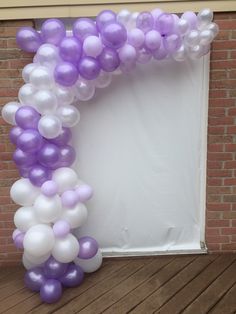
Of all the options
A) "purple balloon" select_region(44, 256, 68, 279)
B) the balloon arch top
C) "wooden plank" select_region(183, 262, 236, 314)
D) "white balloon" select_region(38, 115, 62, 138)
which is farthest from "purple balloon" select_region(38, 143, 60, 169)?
"wooden plank" select_region(183, 262, 236, 314)

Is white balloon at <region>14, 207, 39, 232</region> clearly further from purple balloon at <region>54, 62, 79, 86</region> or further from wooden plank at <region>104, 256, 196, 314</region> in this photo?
purple balloon at <region>54, 62, 79, 86</region>

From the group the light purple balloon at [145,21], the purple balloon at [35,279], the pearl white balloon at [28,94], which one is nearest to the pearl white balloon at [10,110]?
the pearl white balloon at [28,94]

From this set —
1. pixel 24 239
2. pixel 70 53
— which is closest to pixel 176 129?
pixel 70 53

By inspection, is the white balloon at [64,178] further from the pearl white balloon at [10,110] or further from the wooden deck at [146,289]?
the wooden deck at [146,289]

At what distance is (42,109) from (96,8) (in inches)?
36.7

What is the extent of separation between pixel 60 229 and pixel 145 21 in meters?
1.61

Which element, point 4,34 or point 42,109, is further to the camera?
point 4,34

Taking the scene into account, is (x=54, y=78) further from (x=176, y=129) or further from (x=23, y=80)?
(x=176, y=129)

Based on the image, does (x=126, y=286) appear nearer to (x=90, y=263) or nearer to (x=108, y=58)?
(x=90, y=263)

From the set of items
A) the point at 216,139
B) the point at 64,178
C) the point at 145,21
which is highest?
the point at 145,21

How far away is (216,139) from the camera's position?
3.16 m

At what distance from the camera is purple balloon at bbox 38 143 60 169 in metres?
2.65

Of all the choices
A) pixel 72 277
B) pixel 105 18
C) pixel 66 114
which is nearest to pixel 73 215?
pixel 72 277

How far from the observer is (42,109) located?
2607 millimetres
